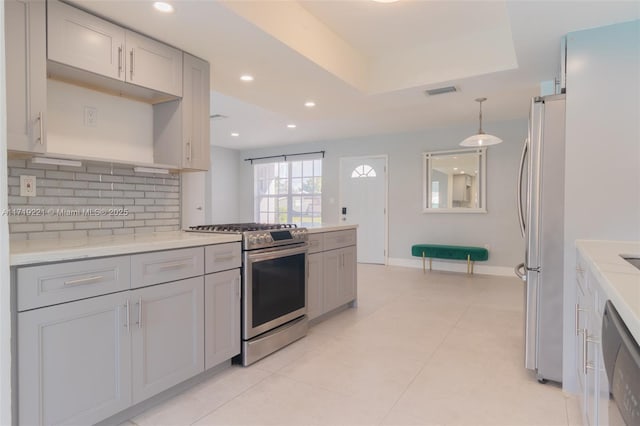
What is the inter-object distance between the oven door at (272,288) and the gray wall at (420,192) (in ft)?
12.4

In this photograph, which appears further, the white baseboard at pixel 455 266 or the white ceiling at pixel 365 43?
the white baseboard at pixel 455 266

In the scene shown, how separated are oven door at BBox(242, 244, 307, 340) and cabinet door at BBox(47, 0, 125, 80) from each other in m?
1.40

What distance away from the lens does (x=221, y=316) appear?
2.24 metres

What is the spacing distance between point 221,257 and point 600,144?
7.53ft

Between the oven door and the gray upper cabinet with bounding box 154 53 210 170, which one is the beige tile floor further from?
the gray upper cabinet with bounding box 154 53 210 170

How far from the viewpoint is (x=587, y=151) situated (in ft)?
6.78

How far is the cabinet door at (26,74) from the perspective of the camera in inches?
68.9

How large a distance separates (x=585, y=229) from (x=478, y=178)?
12.6 feet

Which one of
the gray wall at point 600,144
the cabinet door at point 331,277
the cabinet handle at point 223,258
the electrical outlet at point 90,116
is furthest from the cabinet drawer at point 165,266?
the gray wall at point 600,144

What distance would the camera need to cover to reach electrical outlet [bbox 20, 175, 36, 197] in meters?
1.98

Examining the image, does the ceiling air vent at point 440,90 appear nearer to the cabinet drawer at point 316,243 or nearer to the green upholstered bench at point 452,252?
the cabinet drawer at point 316,243

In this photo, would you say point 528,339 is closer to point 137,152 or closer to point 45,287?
point 45,287

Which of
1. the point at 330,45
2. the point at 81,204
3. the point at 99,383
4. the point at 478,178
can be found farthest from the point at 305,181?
the point at 99,383

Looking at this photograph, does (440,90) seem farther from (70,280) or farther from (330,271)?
(70,280)
